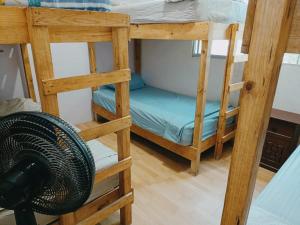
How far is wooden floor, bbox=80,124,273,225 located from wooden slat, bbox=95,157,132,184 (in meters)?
0.60

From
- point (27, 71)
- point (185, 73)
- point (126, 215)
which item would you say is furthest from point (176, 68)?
point (126, 215)

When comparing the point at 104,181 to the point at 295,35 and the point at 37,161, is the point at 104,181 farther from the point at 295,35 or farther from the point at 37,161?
the point at 295,35

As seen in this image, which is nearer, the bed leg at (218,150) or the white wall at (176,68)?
→ the bed leg at (218,150)

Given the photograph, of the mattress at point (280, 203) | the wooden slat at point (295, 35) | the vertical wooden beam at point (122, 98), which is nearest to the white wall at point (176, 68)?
the mattress at point (280, 203)

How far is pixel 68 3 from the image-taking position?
1001mm

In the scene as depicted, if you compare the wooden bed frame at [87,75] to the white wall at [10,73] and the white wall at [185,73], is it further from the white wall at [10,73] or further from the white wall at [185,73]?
the white wall at [10,73]

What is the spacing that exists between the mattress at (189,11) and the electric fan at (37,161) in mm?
1554

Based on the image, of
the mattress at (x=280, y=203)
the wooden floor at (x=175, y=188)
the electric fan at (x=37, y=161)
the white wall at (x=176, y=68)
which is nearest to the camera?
the electric fan at (x=37, y=161)

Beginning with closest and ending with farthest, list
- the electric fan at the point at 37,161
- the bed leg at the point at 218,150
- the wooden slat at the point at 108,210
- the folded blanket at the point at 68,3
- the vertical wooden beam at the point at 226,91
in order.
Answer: the electric fan at the point at 37,161 < the folded blanket at the point at 68,3 < the wooden slat at the point at 108,210 < the vertical wooden beam at the point at 226,91 < the bed leg at the point at 218,150

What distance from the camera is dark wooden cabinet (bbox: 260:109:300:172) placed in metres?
2.13

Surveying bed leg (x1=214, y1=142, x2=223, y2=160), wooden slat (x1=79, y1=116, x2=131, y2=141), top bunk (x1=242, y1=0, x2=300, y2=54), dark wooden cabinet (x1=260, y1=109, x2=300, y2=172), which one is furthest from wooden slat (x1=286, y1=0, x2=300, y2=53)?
bed leg (x1=214, y1=142, x2=223, y2=160)

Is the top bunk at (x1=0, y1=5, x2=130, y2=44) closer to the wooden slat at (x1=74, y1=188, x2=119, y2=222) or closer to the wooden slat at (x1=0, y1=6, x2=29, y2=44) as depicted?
the wooden slat at (x1=0, y1=6, x2=29, y2=44)

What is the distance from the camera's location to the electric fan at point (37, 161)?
0.62 meters

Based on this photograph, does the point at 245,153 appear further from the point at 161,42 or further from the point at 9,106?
the point at 161,42
